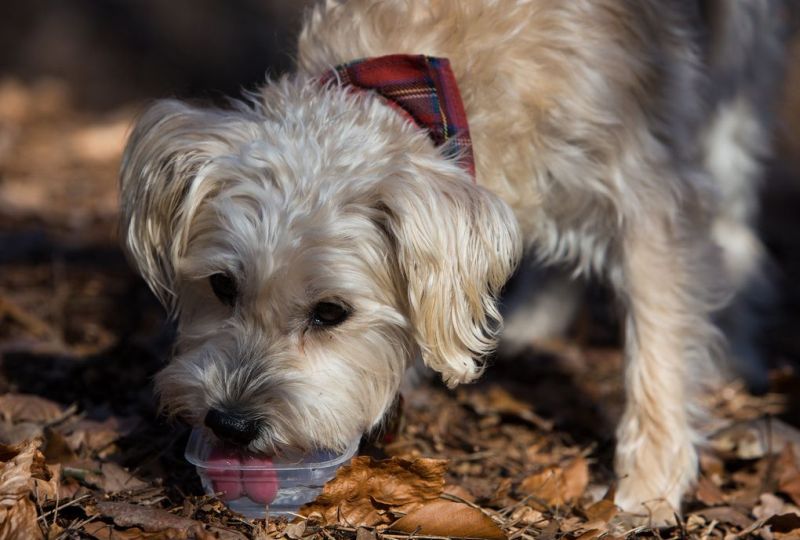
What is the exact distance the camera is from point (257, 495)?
8.53ft

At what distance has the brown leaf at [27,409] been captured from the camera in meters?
3.09

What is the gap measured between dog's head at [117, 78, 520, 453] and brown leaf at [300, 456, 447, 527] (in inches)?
4.4

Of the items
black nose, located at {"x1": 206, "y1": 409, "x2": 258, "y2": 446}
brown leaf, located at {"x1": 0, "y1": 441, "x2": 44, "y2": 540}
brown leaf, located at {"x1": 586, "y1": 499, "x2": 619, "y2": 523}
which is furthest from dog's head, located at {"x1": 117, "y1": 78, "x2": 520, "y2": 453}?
brown leaf, located at {"x1": 586, "y1": 499, "x2": 619, "y2": 523}

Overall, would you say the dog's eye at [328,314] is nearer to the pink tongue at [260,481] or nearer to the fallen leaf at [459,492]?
the pink tongue at [260,481]

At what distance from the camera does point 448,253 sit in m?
2.61

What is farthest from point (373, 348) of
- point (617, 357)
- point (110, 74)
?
point (110, 74)

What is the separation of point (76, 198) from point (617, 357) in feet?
12.4

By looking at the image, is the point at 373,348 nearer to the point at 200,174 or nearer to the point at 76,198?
the point at 200,174

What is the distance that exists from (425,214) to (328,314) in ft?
1.31

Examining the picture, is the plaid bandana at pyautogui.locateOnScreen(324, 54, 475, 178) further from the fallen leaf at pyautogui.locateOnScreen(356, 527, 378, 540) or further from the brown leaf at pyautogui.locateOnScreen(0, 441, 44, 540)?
the brown leaf at pyautogui.locateOnScreen(0, 441, 44, 540)

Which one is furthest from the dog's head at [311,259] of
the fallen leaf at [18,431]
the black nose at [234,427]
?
the fallen leaf at [18,431]

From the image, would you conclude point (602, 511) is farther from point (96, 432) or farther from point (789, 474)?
point (96, 432)

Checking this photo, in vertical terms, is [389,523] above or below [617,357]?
above

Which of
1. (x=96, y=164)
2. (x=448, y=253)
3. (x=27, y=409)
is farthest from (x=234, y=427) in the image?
(x=96, y=164)
